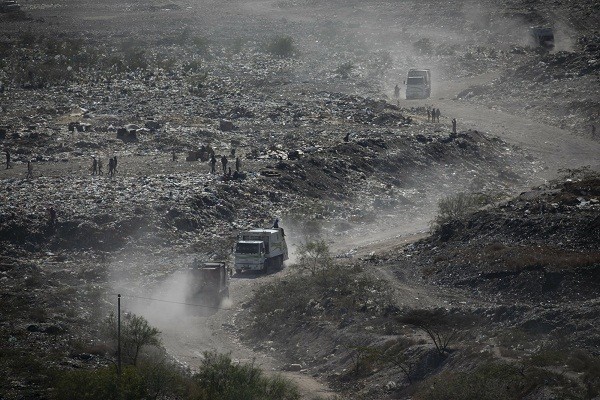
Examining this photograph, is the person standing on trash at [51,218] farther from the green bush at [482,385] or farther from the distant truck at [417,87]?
the distant truck at [417,87]

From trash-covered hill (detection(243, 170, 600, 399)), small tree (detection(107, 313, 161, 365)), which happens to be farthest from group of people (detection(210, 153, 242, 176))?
small tree (detection(107, 313, 161, 365))

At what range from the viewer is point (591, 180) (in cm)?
3225

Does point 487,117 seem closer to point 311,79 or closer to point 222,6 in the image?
point 311,79

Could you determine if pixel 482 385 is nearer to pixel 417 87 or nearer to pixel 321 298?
pixel 321 298

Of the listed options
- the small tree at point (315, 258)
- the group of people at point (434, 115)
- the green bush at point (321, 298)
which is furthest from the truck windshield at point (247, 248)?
the group of people at point (434, 115)

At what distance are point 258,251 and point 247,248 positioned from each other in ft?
1.03

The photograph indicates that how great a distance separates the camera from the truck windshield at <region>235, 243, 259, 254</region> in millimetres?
29016

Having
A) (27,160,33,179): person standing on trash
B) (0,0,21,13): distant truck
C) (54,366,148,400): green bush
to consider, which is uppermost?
(0,0,21,13): distant truck

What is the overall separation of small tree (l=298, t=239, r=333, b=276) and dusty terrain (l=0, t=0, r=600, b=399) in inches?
27.4

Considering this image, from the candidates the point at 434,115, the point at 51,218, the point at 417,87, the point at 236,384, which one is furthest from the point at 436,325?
the point at 417,87

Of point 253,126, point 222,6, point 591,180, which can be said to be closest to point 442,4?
point 222,6

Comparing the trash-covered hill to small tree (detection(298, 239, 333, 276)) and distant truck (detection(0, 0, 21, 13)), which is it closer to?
small tree (detection(298, 239, 333, 276))

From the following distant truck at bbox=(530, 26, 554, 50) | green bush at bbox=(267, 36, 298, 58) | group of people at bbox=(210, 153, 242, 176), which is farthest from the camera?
green bush at bbox=(267, 36, 298, 58)

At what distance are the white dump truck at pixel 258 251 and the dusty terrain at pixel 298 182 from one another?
1.42 ft
